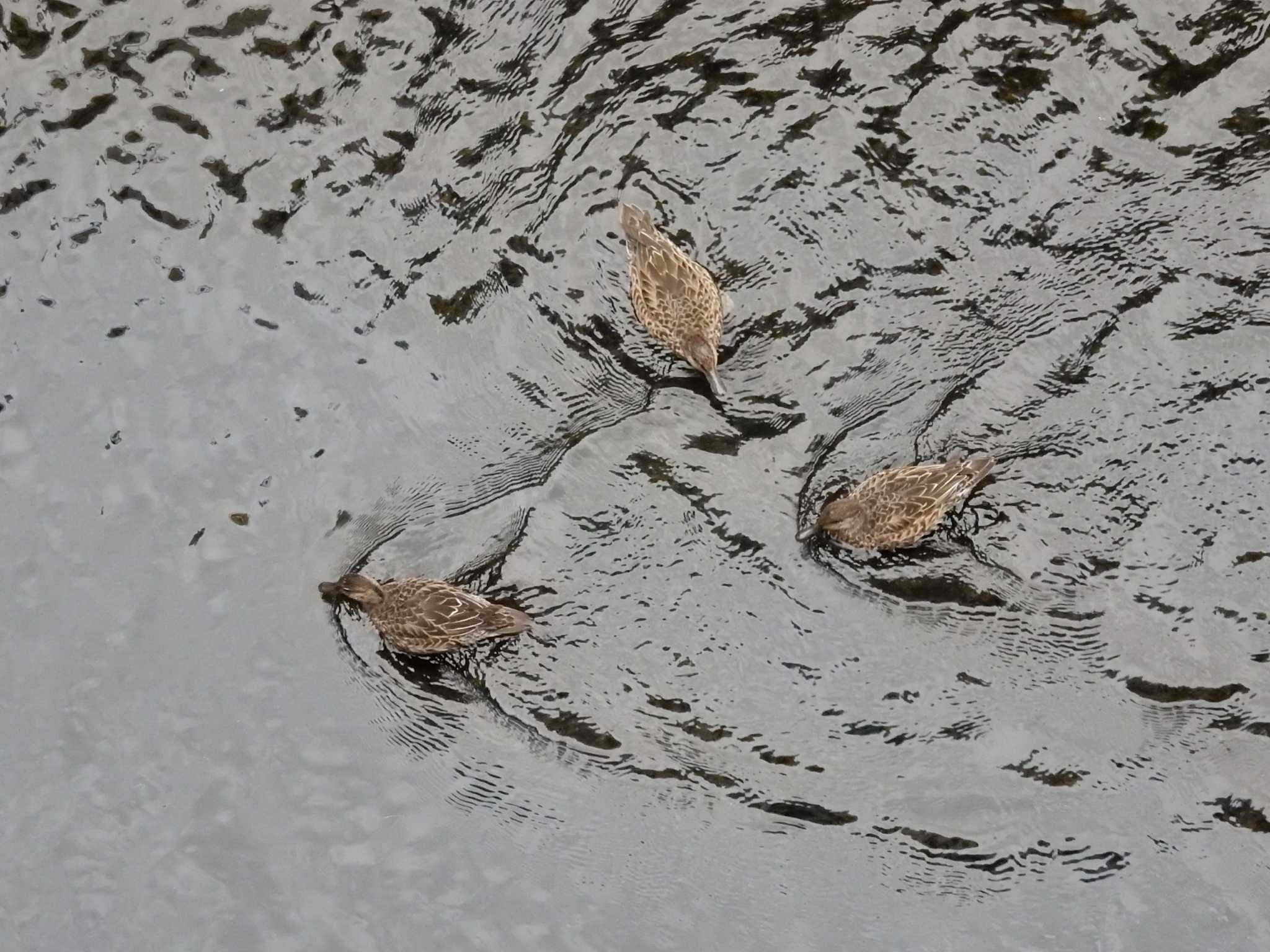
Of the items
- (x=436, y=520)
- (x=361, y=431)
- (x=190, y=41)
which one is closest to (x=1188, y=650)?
(x=436, y=520)

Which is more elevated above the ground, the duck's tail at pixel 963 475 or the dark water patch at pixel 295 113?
the dark water patch at pixel 295 113

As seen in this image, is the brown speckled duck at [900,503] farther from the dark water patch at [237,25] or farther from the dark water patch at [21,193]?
the dark water patch at [21,193]

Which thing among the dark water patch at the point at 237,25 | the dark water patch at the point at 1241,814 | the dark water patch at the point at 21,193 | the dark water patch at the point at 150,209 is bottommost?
the dark water patch at the point at 1241,814

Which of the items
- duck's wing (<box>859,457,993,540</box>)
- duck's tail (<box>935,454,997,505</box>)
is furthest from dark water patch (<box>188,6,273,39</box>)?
duck's tail (<box>935,454,997,505</box>)

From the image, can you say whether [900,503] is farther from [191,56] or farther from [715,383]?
[191,56]

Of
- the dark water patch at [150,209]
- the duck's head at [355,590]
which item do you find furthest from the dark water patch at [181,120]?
the duck's head at [355,590]

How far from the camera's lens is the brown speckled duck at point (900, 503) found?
18.0ft

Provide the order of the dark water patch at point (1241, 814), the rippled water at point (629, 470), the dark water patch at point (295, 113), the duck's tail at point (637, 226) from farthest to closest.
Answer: the dark water patch at point (295, 113)
the duck's tail at point (637, 226)
the rippled water at point (629, 470)
the dark water patch at point (1241, 814)

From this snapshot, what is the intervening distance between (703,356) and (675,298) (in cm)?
33

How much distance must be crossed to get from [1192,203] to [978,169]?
1.14 meters

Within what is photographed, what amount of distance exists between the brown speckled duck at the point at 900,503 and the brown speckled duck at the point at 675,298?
36.8 inches

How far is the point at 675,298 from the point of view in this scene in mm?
5867

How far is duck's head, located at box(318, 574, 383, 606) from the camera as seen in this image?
5.75 meters

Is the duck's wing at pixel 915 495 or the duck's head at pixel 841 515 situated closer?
the duck's wing at pixel 915 495
